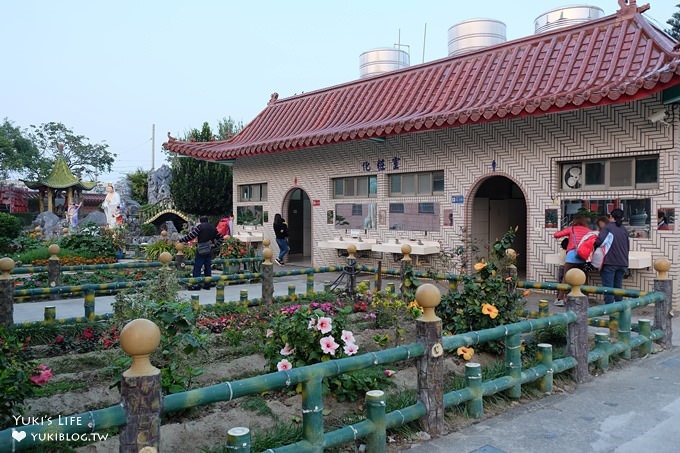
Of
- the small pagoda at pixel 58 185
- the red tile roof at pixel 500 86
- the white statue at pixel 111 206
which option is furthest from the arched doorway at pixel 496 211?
the small pagoda at pixel 58 185

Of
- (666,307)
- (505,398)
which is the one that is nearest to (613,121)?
(666,307)

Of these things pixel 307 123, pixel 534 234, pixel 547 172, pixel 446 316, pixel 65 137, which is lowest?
pixel 446 316

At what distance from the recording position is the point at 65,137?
55312mm

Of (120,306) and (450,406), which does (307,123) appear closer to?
(120,306)

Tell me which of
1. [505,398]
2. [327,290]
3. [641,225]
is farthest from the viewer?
[641,225]

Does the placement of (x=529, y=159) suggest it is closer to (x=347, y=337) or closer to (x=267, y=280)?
(x=267, y=280)

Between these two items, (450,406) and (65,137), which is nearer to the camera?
(450,406)

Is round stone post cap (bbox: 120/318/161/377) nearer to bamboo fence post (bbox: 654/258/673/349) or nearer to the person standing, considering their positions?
bamboo fence post (bbox: 654/258/673/349)

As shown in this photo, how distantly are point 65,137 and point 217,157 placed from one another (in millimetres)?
45807

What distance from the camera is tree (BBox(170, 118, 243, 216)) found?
2644 cm

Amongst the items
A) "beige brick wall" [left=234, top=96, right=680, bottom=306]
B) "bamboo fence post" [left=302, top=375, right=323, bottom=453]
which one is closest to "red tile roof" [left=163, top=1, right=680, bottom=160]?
"beige brick wall" [left=234, top=96, right=680, bottom=306]

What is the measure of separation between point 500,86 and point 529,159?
6.18 feet

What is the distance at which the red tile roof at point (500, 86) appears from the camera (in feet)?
30.7

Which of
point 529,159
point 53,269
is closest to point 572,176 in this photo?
point 529,159
